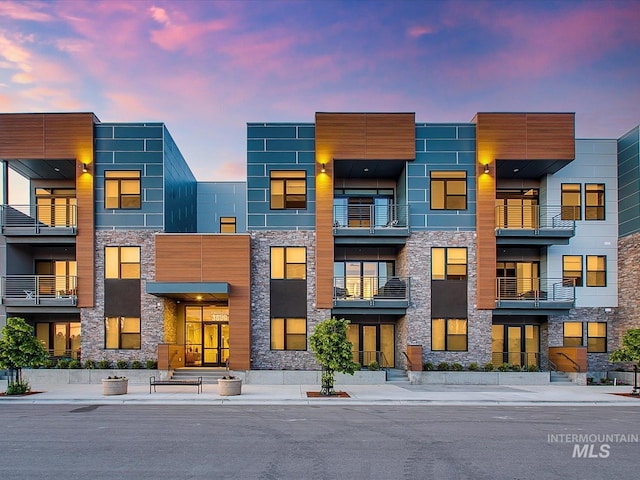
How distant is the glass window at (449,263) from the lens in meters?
24.3

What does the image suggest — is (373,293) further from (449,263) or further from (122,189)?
(122,189)

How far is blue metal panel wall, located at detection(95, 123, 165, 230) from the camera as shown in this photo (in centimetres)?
2394

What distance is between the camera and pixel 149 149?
24000 millimetres

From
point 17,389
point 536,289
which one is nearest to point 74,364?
point 17,389

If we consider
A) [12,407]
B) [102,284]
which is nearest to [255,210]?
[102,284]

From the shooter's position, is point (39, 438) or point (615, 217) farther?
point (615, 217)

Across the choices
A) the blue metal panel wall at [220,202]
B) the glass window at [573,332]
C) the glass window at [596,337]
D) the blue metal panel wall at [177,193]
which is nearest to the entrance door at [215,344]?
the blue metal panel wall at [177,193]

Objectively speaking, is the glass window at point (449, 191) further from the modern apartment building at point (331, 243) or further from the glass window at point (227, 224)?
the glass window at point (227, 224)

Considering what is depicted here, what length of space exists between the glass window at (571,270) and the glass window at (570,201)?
2.09 meters

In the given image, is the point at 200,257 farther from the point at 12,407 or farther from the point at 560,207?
the point at 560,207

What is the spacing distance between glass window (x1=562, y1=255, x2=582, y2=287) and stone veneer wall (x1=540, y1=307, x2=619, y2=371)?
1.44 meters

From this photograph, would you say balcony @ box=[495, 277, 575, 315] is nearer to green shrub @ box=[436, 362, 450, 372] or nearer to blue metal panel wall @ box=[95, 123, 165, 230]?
green shrub @ box=[436, 362, 450, 372]

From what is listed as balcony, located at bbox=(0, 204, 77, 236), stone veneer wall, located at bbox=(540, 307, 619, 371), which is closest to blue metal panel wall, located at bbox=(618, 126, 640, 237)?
stone veneer wall, located at bbox=(540, 307, 619, 371)

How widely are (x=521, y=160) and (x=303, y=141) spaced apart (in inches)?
422
